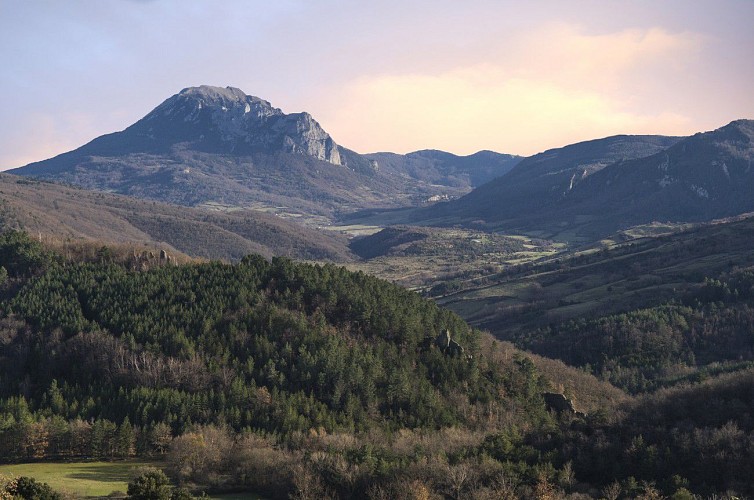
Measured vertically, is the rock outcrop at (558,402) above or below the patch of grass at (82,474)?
below

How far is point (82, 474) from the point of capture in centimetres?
7750

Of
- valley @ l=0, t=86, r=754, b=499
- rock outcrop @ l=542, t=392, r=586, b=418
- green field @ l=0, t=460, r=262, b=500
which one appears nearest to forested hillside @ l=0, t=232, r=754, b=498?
valley @ l=0, t=86, r=754, b=499

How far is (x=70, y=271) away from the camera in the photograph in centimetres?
14838

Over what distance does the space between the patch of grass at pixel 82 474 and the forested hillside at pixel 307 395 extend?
15.3 ft

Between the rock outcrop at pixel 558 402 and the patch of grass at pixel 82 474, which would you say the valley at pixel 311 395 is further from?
the patch of grass at pixel 82 474

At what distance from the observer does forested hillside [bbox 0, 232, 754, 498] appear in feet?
241

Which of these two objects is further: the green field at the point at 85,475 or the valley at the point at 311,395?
the valley at the point at 311,395

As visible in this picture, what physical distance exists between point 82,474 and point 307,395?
132ft

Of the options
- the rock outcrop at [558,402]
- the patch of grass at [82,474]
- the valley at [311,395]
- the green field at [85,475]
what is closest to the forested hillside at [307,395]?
the valley at [311,395]

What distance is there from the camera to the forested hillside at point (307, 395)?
73375mm

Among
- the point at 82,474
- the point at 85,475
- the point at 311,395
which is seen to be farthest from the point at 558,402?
the point at 82,474

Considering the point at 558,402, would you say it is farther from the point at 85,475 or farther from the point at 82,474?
the point at 82,474

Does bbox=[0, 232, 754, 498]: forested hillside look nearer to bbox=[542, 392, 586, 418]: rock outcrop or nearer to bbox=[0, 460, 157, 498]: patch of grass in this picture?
bbox=[542, 392, 586, 418]: rock outcrop

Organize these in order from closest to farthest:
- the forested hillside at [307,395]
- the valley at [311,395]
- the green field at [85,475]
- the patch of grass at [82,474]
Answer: the green field at [85,475]
the patch of grass at [82,474]
the valley at [311,395]
the forested hillside at [307,395]
